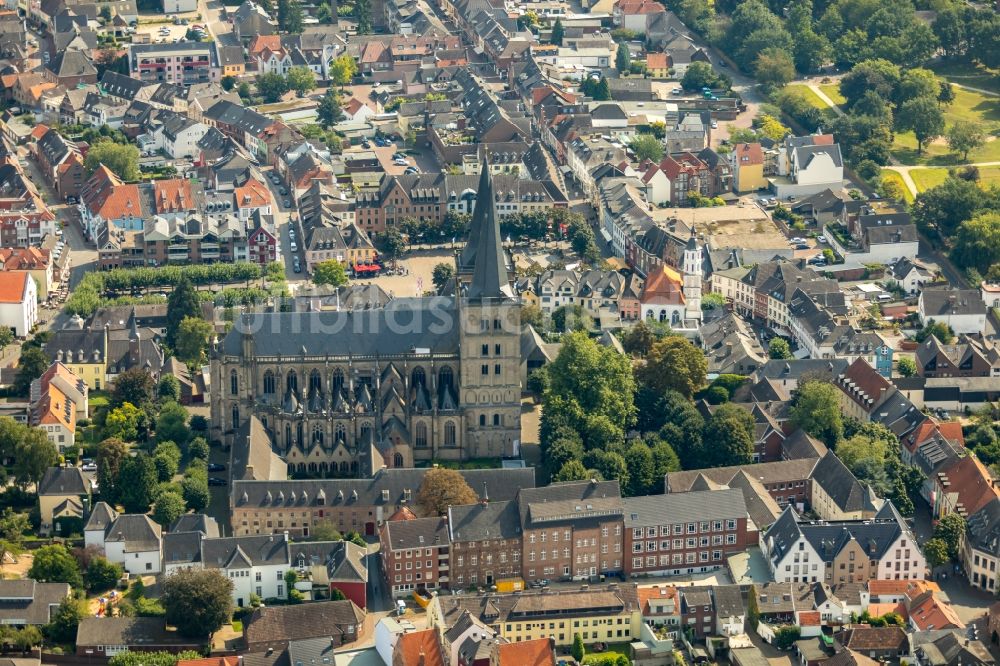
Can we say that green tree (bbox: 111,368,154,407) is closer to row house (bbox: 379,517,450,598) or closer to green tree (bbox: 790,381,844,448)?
row house (bbox: 379,517,450,598)

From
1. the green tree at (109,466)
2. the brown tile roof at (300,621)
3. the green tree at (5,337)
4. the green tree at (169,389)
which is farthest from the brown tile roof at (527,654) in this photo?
the green tree at (5,337)

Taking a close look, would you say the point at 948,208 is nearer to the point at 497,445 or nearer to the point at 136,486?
the point at 497,445

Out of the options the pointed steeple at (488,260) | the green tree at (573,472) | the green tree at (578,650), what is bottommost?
the green tree at (578,650)

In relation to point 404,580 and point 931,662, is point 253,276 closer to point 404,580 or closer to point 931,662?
point 404,580

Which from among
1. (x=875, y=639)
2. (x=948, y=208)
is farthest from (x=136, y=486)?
(x=948, y=208)

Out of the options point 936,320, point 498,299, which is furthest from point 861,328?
point 498,299

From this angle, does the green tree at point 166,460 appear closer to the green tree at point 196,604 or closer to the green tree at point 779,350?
the green tree at point 196,604

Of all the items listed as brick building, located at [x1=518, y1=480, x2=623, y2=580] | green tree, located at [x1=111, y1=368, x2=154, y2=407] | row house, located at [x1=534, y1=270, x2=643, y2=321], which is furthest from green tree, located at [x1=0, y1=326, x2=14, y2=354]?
brick building, located at [x1=518, y1=480, x2=623, y2=580]
